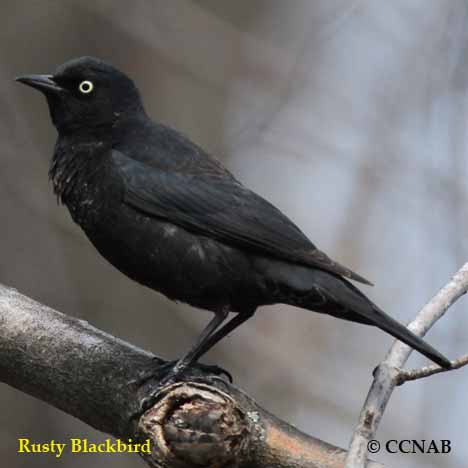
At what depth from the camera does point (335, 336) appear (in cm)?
739

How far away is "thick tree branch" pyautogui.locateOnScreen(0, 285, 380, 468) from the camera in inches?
129

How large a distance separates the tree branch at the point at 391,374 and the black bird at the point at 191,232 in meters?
0.48

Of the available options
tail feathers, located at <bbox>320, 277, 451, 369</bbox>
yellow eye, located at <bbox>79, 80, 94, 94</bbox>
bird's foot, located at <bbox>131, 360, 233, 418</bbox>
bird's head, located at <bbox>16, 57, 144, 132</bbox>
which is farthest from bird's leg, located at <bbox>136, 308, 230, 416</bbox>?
yellow eye, located at <bbox>79, 80, 94, 94</bbox>

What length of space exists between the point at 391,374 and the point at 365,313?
754 mm

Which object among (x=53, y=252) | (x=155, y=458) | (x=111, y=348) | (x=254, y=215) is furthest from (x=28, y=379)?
(x=53, y=252)

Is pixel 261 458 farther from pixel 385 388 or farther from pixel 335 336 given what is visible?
pixel 335 336

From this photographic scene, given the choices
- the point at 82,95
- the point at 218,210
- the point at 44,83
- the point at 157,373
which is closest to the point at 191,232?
the point at 218,210

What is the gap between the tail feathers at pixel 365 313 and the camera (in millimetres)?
3521

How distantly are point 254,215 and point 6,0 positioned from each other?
355 cm

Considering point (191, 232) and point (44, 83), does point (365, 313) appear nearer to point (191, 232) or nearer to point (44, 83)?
point (191, 232)

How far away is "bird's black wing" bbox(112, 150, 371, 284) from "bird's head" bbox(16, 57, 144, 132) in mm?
341

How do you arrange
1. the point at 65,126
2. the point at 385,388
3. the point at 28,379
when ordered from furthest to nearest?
the point at 65,126, the point at 28,379, the point at 385,388

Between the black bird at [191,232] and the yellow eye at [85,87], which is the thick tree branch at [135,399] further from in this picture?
the yellow eye at [85,87]

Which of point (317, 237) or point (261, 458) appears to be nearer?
point (261, 458)
